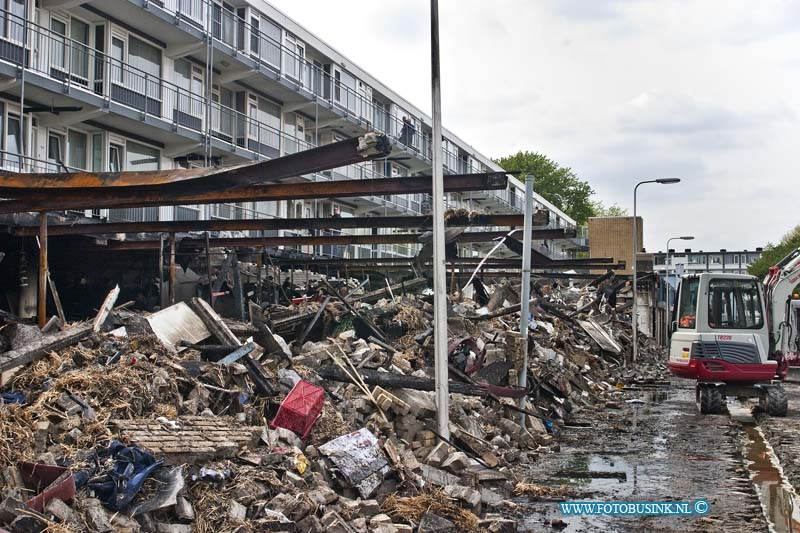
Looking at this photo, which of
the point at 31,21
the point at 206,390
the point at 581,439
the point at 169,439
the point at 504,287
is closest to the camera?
the point at 169,439

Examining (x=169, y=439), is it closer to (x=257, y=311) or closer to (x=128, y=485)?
(x=128, y=485)

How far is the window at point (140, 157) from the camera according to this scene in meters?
25.0

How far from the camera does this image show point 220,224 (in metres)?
16.7

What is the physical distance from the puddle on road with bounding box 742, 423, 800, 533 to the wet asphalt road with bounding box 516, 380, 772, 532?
116 millimetres

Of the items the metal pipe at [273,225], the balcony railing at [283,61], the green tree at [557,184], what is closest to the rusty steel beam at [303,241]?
the metal pipe at [273,225]

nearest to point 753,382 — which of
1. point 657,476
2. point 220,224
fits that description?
point 657,476

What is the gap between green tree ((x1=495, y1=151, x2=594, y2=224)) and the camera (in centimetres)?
8956

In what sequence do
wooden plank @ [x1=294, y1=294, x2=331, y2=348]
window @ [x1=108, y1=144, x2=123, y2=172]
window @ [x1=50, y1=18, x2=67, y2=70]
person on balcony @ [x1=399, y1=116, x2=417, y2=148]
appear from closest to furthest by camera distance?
wooden plank @ [x1=294, y1=294, x2=331, y2=348]
window @ [x1=50, y1=18, x2=67, y2=70]
window @ [x1=108, y1=144, x2=123, y2=172]
person on balcony @ [x1=399, y1=116, x2=417, y2=148]

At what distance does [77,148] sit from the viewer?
23266mm

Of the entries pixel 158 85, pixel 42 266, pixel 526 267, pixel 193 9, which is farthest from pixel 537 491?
pixel 193 9

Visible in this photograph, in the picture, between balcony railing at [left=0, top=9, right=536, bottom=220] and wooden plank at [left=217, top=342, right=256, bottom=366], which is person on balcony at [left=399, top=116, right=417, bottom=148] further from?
wooden plank at [left=217, top=342, right=256, bottom=366]

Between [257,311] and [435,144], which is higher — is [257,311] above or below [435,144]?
below

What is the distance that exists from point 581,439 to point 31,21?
53.4 feet

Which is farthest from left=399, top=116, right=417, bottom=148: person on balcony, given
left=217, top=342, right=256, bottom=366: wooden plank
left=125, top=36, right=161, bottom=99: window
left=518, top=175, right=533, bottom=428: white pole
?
left=217, top=342, right=256, bottom=366: wooden plank
